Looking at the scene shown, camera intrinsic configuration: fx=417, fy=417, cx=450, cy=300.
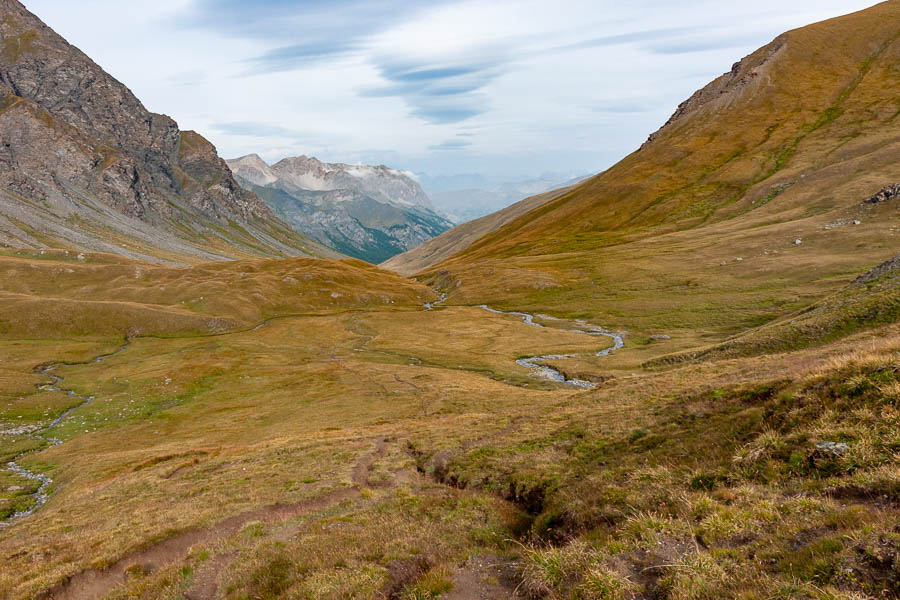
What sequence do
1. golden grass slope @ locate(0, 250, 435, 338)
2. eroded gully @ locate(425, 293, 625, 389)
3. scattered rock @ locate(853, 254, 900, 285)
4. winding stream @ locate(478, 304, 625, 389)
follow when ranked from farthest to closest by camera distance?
golden grass slope @ locate(0, 250, 435, 338), eroded gully @ locate(425, 293, 625, 389), winding stream @ locate(478, 304, 625, 389), scattered rock @ locate(853, 254, 900, 285)

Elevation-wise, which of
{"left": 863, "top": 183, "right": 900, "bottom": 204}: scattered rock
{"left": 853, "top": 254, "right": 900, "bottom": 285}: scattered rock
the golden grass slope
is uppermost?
{"left": 863, "top": 183, "right": 900, "bottom": 204}: scattered rock

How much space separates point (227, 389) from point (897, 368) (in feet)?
272

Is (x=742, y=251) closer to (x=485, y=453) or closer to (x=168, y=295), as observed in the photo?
(x=485, y=453)

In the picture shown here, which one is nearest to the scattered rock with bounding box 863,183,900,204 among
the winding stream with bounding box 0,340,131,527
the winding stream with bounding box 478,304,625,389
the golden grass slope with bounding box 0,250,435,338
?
the winding stream with bounding box 478,304,625,389

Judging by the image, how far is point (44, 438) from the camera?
54844 millimetres

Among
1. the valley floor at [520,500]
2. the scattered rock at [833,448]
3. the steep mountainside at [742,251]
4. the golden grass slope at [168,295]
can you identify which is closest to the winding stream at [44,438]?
the valley floor at [520,500]

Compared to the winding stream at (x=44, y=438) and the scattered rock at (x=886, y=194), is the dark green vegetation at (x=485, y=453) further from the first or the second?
the scattered rock at (x=886, y=194)

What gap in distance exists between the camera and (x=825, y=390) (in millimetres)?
16844

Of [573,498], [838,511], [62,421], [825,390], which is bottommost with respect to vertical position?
[62,421]

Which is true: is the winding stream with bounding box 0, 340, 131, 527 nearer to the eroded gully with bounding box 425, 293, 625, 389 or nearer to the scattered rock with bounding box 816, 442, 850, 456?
the scattered rock with bounding box 816, 442, 850, 456


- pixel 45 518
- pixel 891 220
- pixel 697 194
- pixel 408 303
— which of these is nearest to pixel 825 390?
pixel 45 518

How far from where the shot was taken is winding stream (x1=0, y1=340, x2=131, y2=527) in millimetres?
36125

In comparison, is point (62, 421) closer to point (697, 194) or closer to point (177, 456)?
point (177, 456)

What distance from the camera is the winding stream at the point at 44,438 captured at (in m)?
36.1
